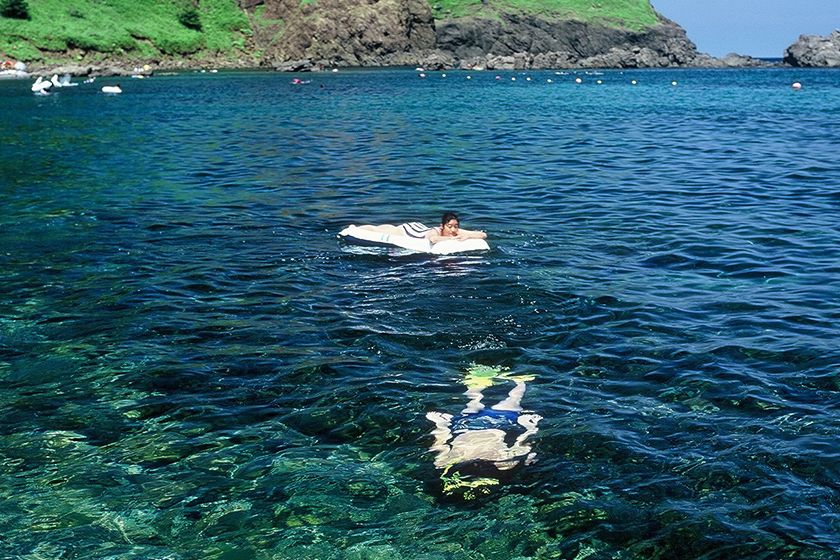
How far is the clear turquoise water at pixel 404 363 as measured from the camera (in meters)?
7.76

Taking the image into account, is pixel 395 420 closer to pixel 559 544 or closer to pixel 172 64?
pixel 559 544

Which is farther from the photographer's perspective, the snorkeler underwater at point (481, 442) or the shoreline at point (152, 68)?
the shoreline at point (152, 68)

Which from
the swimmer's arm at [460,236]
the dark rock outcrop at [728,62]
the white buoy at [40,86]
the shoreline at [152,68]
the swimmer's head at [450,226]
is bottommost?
the swimmer's arm at [460,236]

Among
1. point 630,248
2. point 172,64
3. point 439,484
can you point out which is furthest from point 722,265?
point 172,64

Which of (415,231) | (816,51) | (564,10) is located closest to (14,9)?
(564,10)

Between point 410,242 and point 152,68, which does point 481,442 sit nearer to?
point 410,242

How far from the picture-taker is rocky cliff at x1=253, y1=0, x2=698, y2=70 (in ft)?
443

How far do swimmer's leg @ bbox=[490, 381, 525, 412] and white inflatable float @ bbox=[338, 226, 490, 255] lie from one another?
683 cm

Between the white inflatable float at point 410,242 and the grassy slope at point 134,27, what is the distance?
9899cm

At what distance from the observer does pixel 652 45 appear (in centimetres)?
17012

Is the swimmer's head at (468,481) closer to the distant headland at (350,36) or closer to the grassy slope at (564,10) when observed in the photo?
the distant headland at (350,36)

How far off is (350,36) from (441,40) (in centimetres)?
2111

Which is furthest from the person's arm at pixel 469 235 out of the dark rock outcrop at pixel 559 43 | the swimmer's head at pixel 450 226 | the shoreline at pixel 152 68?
the dark rock outcrop at pixel 559 43

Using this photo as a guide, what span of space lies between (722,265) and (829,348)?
4912 mm
